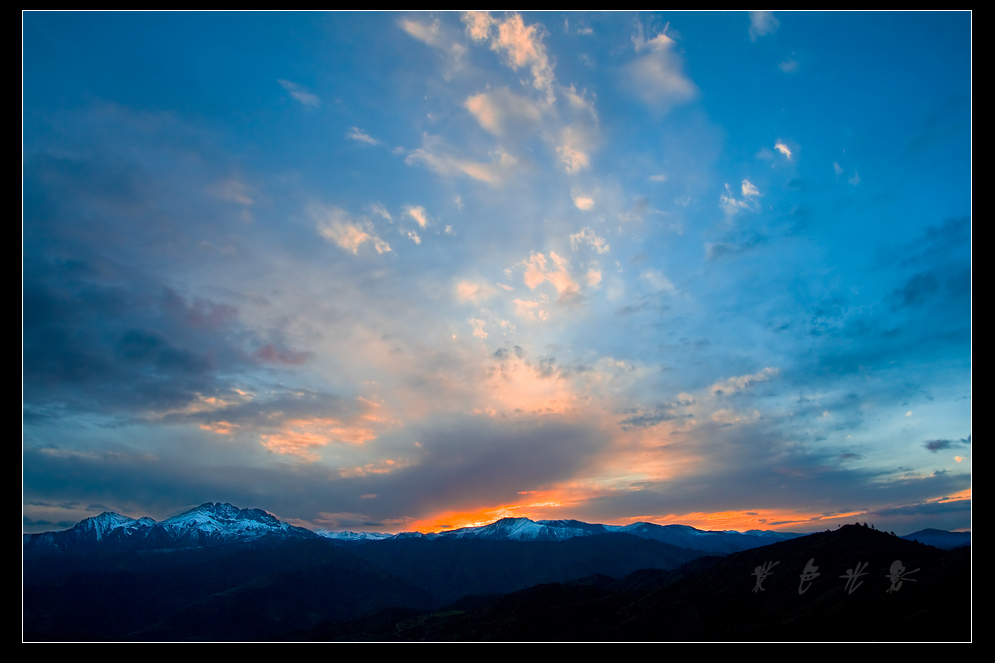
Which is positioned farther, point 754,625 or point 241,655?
point 754,625

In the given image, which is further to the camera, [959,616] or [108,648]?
[959,616]

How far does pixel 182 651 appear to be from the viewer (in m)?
32.8

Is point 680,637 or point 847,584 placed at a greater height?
point 847,584
